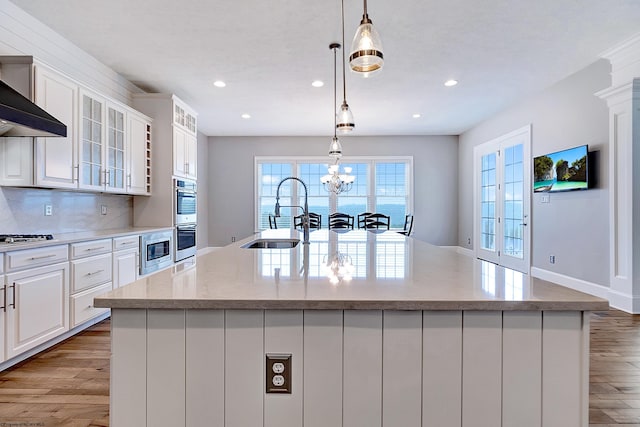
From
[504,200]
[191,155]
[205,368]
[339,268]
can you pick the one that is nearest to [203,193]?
[191,155]

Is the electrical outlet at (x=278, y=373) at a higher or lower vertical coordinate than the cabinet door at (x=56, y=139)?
lower

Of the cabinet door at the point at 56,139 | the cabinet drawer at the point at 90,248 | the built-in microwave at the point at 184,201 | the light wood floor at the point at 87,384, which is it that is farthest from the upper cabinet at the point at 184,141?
the light wood floor at the point at 87,384

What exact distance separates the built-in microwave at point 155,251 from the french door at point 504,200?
5.20m

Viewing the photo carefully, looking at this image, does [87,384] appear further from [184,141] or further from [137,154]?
[184,141]

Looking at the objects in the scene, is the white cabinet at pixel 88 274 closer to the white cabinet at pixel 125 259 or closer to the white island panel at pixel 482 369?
the white cabinet at pixel 125 259

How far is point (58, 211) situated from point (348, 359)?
356cm

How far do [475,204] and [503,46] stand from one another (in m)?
4.09

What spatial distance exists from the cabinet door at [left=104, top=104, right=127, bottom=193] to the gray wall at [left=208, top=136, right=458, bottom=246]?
4.15 m

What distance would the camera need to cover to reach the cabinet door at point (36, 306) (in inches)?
92.0

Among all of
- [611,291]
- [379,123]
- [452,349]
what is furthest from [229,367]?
[379,123]

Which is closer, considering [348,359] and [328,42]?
[348,359]

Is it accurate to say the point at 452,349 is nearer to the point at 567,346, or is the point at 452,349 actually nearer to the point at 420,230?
the point at 567,346

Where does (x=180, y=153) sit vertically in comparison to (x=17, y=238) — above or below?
above

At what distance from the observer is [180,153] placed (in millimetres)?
4875
